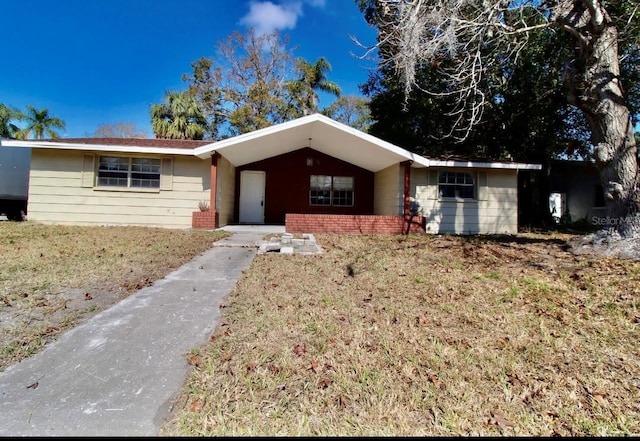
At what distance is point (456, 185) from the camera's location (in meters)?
12.7

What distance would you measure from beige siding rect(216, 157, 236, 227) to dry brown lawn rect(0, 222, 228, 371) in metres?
2.79

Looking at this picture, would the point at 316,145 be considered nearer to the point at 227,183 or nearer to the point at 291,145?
the point at 291,145

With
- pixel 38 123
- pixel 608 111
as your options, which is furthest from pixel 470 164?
pixel 38 123

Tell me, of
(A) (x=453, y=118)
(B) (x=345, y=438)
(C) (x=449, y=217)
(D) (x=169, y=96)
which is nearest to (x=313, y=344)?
(B) (x=345, y=438)

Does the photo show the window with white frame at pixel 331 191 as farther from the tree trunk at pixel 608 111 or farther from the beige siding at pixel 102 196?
the tree trunk at pixel 608 111

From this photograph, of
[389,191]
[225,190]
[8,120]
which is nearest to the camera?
[225,190]

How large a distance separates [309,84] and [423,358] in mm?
24184

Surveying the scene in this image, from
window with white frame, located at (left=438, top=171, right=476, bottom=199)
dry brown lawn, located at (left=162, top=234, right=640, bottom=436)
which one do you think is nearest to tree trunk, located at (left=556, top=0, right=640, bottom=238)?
dry brown lawn, located at (left=162, top=234, right=640, bottom=436)

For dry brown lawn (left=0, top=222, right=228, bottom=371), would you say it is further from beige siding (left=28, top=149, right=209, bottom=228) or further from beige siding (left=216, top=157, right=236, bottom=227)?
beige siding (left=216, top=157, right=236, bottom=227)

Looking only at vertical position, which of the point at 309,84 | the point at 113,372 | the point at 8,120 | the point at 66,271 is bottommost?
the point at 113,372

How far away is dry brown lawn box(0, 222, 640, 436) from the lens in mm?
2109

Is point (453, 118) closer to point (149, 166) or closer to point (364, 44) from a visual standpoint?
point (364, 44)

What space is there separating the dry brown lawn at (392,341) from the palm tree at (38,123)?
28914 mm

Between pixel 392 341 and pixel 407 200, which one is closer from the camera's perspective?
pixel 392 341
